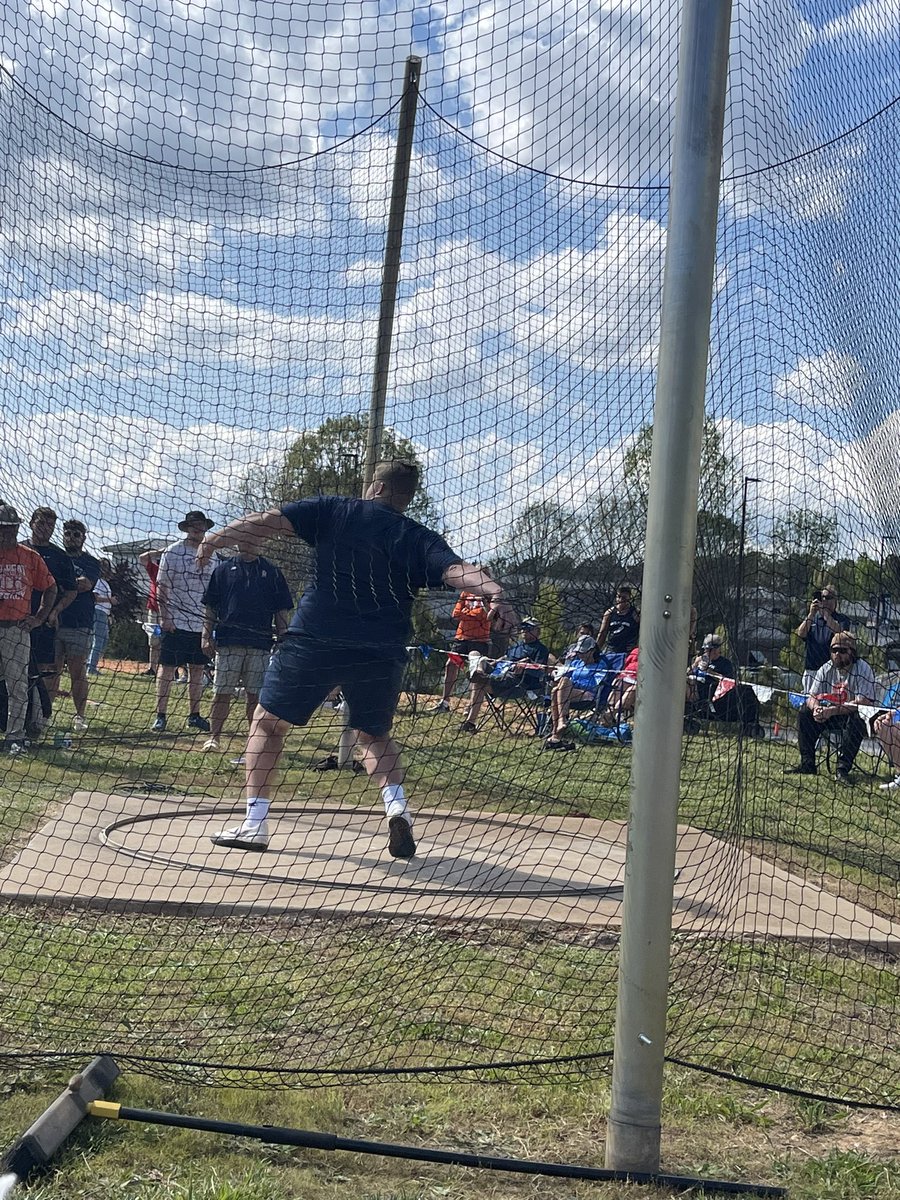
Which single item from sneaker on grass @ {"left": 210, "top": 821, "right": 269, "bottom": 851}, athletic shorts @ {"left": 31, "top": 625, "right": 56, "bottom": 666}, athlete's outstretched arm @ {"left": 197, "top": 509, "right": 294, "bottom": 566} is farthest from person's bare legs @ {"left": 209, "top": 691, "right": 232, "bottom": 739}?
athlete's outstretched arm @ {"left": 197, "top": 509, "right": 294, "bottom": 566}

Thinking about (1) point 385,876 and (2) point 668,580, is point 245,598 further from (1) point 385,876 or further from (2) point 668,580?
(2) point 668,580

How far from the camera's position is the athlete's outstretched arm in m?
4.11

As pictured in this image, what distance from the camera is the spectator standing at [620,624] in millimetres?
3785

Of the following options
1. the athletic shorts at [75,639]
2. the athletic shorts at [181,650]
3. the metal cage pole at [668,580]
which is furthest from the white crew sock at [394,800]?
the athletic shorts at [75,639]

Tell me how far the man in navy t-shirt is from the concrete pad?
0.28 meters

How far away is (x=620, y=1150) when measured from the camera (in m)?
2.71

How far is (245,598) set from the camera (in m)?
4.71

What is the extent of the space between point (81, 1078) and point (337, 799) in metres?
4.32

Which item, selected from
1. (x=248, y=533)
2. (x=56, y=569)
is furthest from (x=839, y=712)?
(x=56, y=569)

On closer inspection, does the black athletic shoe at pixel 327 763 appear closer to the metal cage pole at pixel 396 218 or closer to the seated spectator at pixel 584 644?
the seated spectator at pixel 584 644

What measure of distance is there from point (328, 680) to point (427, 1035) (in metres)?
1.77

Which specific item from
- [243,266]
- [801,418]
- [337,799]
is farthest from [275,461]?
[337,799]

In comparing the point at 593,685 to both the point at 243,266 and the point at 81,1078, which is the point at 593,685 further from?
the point at 81,1078

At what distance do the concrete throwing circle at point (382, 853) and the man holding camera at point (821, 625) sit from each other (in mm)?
1368
